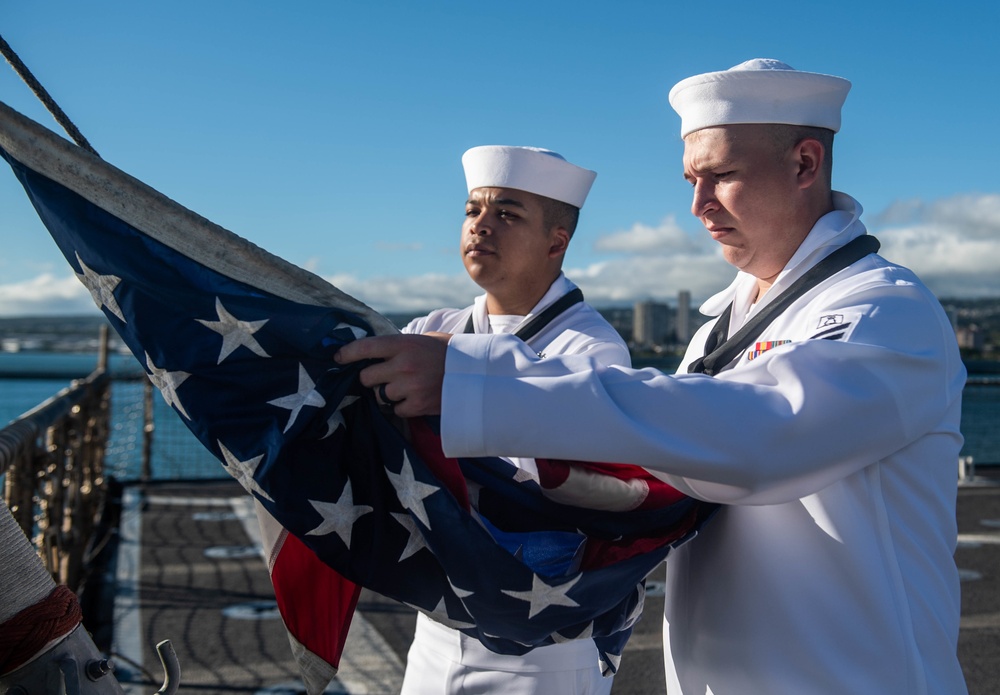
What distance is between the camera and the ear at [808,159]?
1.78 metres

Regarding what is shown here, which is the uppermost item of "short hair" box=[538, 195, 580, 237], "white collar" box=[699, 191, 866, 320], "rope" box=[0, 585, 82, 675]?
"short hair" box=[538, 195, 580, 237]

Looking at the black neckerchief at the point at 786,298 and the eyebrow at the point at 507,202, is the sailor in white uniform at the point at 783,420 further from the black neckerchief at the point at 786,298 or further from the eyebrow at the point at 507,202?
the eyebrow at the point at 507,202

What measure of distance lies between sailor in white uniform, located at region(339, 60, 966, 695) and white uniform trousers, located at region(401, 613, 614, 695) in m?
0.54

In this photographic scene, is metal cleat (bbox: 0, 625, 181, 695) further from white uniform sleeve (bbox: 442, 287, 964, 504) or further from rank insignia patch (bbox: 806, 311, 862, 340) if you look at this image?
rank insignia patch (bbox: 806, 311, 862, 340)

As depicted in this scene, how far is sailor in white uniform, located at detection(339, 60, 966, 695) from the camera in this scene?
1.34 meters

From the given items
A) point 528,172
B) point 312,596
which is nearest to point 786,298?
point 312,596

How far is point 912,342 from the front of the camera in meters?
1.45

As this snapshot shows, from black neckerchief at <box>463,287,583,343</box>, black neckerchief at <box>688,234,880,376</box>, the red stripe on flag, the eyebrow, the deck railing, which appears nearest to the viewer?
black neckerchief at <box>688,234,880,376</box>

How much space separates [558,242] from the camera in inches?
120

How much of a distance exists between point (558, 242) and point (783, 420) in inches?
70.5

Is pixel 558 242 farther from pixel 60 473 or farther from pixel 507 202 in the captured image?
pixel 60 473

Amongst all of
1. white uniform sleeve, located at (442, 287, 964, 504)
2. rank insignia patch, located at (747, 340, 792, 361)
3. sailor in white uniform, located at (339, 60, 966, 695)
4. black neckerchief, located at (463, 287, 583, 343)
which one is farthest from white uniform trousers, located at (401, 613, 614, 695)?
white uniform sleeve, located at (442, 287, 964, 504)

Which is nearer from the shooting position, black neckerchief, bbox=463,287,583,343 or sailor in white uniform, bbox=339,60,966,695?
sailor in white uniform, bbox=339,60,966,695

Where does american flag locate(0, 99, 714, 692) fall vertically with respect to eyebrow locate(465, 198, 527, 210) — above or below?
below
